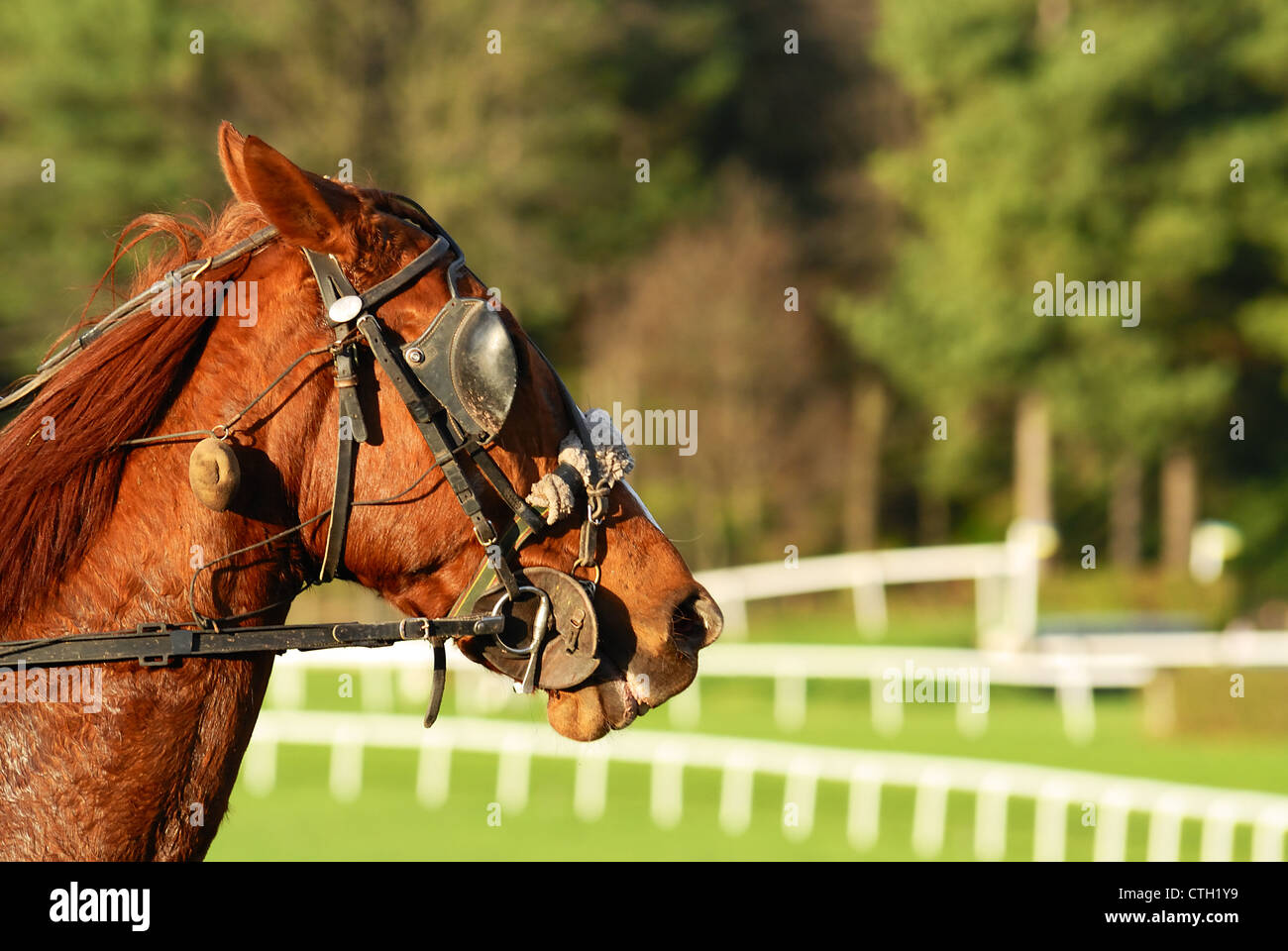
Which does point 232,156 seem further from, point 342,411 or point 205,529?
point 205,529

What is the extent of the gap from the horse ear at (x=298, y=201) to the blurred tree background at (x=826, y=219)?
2123 centimetres

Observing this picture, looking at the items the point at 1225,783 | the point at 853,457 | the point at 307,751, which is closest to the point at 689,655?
the point at 1225,783

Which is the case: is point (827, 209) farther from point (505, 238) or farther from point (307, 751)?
point (307, 751)

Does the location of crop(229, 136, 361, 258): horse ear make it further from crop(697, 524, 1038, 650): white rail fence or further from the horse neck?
crop(697, 524, 1038, 650): white rail fence

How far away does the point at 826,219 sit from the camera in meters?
31.1

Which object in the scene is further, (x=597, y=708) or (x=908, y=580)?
(x=908, y=580)

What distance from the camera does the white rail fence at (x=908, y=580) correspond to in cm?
1912

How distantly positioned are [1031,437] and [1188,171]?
17.5 feet

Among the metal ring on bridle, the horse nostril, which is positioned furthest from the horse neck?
the horse nostril

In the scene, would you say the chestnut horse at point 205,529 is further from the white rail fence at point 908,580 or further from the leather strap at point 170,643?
the white rail fence at point 908,580

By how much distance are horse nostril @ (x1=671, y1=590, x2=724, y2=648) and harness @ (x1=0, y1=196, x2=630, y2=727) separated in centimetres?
15

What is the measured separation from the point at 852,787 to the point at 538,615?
8.22 meters
